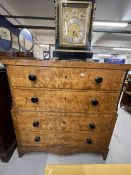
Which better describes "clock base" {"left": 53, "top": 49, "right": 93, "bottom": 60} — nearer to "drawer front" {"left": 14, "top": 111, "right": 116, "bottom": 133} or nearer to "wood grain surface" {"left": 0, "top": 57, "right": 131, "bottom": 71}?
"wood grain surface" {"left": 0, "top": 57, "right": 131, "bottom": 71}

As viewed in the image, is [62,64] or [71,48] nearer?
[62,64]

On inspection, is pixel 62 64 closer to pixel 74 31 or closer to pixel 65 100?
pixel 65 100

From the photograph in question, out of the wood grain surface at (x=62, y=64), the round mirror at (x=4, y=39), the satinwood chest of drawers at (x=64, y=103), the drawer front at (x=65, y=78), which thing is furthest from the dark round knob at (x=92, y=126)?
the round mirror at (x=4, y=39)

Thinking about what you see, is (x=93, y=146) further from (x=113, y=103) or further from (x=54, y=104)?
(x=54, y=104)

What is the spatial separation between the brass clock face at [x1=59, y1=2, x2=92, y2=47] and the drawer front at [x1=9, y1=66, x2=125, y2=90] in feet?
1.23

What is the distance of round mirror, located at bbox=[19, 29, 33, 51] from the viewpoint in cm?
142

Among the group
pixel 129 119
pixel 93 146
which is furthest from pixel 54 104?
pixel 129 119

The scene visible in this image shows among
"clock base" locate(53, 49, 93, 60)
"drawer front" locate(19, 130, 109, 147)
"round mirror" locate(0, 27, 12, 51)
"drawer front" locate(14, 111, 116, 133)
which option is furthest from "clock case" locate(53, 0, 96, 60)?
"round mirror" locate(0, 27, 12, 51)

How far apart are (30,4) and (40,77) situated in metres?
2.90

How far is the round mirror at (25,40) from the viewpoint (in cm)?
142

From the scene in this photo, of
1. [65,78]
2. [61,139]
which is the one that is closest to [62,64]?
[65,78]

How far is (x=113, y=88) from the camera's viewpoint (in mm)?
940

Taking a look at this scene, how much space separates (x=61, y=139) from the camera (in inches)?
44.8

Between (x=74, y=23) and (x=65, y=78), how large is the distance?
57cm
